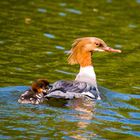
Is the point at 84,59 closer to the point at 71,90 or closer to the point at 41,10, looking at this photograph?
the point at 71,90

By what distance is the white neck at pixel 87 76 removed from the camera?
13.4 meters

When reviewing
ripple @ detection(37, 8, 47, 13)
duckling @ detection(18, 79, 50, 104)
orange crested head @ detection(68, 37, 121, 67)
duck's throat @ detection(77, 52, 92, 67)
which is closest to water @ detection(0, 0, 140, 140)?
ripple @ detection(37, 8, 47, 13)

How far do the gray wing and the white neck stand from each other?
1.61 feet

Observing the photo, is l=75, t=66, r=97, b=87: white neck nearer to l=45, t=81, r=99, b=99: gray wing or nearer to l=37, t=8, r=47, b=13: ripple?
l=45, t=81, r=99, b=99: gray wing

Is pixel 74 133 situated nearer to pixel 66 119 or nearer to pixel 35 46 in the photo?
pixel 66 119

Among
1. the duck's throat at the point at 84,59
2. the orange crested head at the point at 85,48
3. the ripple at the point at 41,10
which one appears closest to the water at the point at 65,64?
the ripple at the point at 41,10

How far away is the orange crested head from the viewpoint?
13547mm

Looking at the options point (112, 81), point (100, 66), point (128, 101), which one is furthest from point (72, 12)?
point (128, 101)

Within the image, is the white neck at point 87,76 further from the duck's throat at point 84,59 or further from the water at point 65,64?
the water at point 65,64

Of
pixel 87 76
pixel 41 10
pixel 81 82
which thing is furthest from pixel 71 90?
pixel 41 10

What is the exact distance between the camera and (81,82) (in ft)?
42.1

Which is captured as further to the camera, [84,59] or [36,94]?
[84,59]

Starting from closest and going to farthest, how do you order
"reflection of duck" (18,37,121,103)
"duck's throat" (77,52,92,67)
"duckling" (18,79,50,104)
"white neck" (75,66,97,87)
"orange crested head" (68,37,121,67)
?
"duckling" (18,79,50,104)
"reflection of duck" (18,37,121,103)
"white neck" (75,66,97,87)
"orange crested head" (68,37,121,67)
"duck's throat" (77,52,92,67)

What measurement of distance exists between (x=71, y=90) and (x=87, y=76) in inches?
48.5
